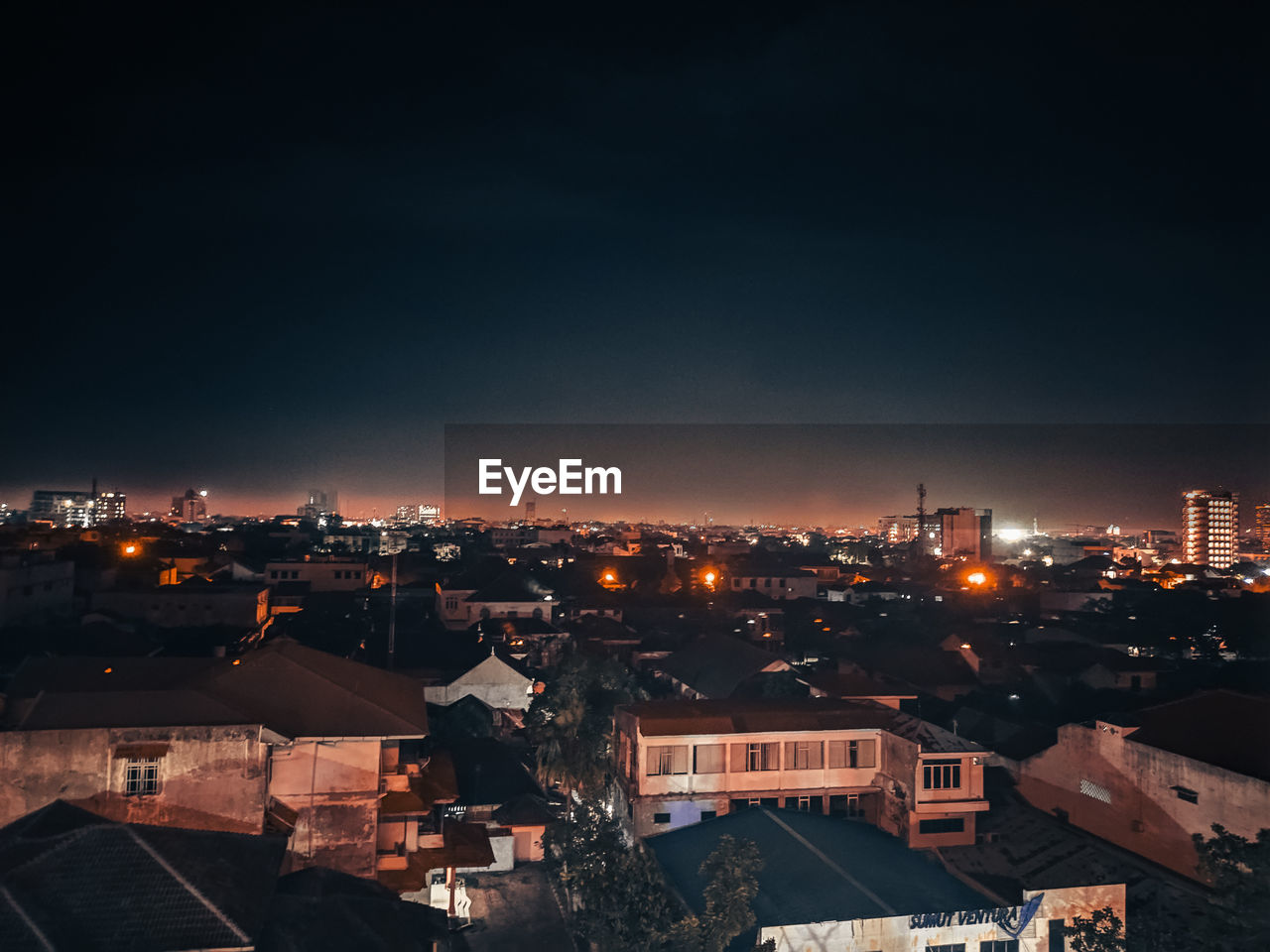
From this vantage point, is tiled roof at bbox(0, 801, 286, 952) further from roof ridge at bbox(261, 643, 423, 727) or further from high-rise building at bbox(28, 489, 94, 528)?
high-rise building at bbox(28, 489, 94, 528)

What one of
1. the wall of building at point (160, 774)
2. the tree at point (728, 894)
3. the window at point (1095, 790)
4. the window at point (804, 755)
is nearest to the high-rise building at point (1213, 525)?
the window at point (1095, 790)

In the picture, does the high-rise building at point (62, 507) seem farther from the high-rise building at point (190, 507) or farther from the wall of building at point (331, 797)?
the wall of building at point (331, 797)

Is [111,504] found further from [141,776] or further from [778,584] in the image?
[141,776]

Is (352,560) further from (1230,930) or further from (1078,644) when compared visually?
(1230,930)

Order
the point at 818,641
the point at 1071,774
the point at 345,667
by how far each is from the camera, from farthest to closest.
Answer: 1. the point at 818,641
2. the point at 1071,774
3. the point at 345,667

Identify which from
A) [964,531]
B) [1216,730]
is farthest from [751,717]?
[964,531]

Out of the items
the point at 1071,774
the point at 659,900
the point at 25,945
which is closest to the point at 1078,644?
the point at 1071,774

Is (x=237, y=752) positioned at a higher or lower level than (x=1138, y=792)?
higher
